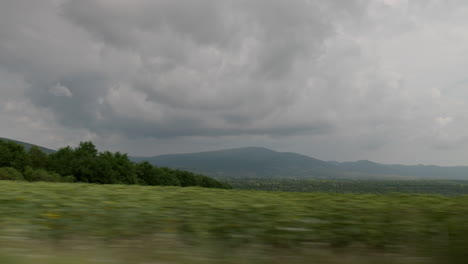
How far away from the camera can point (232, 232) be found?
26.0 ft

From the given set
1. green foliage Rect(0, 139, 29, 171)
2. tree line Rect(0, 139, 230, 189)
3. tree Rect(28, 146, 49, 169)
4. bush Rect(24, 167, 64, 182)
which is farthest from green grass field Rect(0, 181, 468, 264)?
tree Rect(28, 146, 49, 169)

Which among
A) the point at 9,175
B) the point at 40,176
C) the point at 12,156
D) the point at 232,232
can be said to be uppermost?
the point at 12,156

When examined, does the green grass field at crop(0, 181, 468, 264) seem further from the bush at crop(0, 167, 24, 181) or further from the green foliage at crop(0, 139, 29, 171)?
the green foliage at crop(0, 139, 29, 171)

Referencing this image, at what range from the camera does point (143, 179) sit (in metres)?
96.6

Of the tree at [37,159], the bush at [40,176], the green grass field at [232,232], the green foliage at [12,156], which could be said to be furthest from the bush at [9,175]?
the green grass field at [232,232]

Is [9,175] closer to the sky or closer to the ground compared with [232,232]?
closer to the ground

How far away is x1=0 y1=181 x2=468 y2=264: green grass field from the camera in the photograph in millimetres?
6875

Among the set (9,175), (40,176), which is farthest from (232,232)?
(40,176)

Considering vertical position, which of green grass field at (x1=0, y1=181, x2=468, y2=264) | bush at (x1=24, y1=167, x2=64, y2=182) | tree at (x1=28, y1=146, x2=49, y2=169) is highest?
tree at (x1=28, y1=146, x2=49, y2=169)

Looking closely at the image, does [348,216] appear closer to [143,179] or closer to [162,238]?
[162,238]

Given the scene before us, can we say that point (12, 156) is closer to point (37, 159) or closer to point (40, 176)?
point (37, 159)

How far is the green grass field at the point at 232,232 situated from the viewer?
6.88m

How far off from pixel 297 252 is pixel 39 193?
8.19 metres

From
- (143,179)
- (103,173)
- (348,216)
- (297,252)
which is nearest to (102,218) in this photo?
(297,252)
